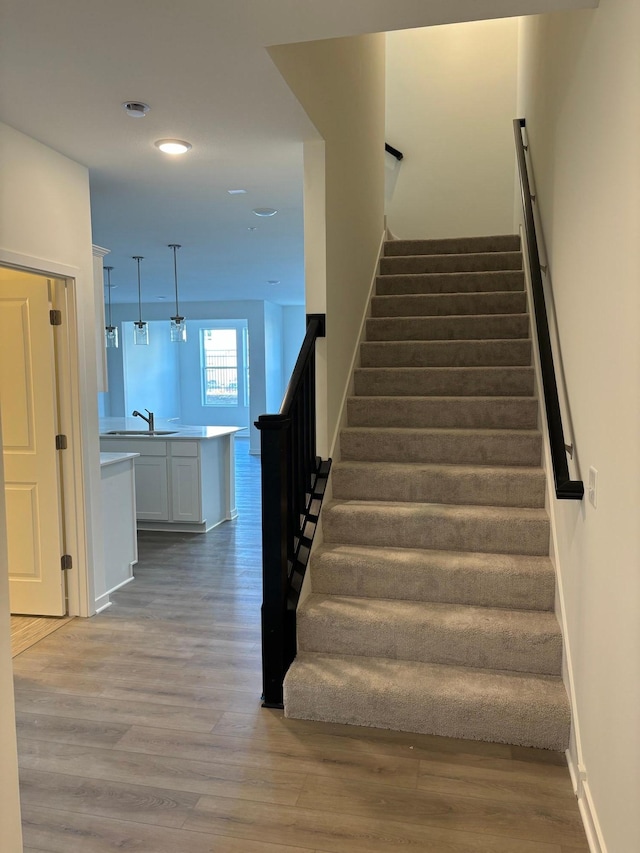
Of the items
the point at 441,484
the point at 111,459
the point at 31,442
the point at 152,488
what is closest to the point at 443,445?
the point at 441,484

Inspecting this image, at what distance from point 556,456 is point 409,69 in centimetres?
572

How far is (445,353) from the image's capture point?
418 cm

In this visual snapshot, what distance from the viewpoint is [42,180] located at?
3.14 metres

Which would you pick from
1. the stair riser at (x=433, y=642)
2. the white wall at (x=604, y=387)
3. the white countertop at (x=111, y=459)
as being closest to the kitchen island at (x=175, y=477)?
the white countertop at (x=111, y=459)

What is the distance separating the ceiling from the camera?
2.03 metres

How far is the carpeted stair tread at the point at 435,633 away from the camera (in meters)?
2.57

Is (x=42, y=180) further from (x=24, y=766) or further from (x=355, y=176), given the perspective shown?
(x=24, y=766)

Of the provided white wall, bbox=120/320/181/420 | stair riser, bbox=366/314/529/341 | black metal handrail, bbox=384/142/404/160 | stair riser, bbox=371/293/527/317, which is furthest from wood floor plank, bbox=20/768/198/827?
white wall, bbox=120/320/181/420

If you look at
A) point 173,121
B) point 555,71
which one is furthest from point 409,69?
point 173,121

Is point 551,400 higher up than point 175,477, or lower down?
higher up

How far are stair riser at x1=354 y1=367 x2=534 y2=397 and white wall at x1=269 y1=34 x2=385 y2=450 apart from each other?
8.2 inches

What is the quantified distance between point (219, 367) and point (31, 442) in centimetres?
920

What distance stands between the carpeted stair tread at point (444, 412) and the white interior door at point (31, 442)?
179cm

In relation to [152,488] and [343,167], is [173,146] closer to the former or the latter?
[343,167]
